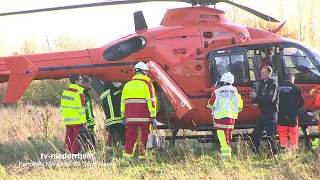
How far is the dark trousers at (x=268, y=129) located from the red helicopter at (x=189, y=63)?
928 mm

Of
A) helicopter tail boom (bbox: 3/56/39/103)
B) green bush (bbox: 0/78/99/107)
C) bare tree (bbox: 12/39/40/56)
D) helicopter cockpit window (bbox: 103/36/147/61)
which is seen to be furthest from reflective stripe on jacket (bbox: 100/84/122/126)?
bare tree (bbox: 12/39/40/56)

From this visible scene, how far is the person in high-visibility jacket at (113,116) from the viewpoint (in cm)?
961

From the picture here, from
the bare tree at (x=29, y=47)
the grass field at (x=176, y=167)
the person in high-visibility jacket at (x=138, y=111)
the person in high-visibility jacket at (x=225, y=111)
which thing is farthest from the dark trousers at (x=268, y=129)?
the bare tree at (x=29, y=47)

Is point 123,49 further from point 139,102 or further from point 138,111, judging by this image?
point 138,111

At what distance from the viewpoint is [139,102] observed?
338 inches

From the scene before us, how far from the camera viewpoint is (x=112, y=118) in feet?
31.6

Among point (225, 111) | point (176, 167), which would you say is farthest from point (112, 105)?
point (225, 111)

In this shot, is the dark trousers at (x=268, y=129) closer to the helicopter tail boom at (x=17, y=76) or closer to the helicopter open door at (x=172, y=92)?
the helicopter open door at (x=172, y=92)

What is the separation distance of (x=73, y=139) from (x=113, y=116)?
103 centimetres

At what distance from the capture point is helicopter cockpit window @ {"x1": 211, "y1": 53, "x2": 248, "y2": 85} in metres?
9.54

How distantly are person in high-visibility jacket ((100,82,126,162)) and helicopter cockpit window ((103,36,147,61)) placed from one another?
0.74 m

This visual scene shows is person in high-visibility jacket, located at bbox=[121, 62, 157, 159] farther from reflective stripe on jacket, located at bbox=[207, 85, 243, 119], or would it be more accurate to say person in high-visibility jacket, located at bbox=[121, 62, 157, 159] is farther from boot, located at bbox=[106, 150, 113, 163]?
reflective stripe on jacket, located at bbox=[207, 85, 243, 119]

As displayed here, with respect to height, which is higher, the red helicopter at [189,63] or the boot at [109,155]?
the red helicopter at [189,63]

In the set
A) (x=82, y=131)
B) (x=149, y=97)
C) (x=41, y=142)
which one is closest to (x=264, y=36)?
(x=149, y=97)
